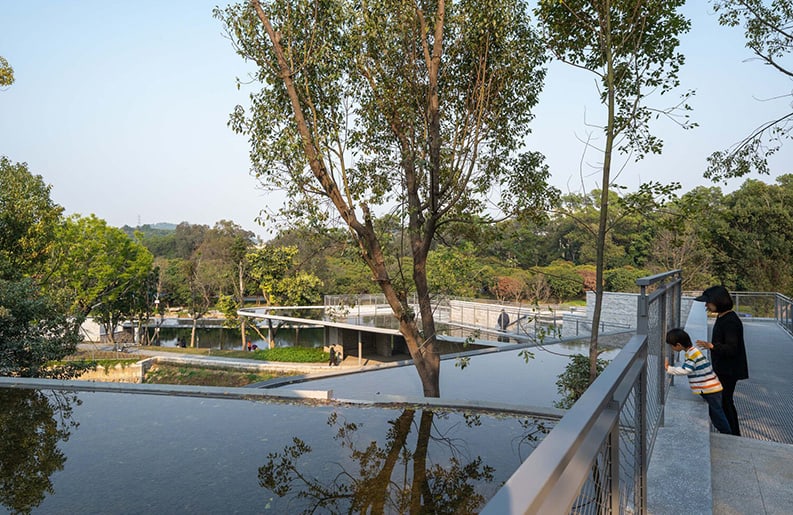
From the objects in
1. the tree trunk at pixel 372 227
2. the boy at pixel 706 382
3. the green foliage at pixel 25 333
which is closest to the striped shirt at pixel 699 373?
the boy at pixel 706 382

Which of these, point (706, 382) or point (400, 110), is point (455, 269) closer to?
point (400, 110)

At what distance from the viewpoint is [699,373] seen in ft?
13.1

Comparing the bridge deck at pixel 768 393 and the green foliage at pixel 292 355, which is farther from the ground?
the bridge deck at pixel 768 393

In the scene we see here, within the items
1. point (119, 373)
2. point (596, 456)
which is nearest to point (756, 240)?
point (119, 373)

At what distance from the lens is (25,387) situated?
6.58 meters

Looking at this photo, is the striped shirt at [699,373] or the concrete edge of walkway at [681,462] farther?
the striped shirt at [699,373]

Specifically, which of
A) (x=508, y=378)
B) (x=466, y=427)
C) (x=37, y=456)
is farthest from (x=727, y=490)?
(x=508, y=378)

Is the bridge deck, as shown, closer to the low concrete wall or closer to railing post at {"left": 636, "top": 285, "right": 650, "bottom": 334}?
railing post at {"left": 636, "top": 285, "right": 650, "bottom": 334}

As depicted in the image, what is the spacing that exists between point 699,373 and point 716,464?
2.68 ft

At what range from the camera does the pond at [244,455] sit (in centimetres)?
350

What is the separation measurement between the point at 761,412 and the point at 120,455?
6130 mm

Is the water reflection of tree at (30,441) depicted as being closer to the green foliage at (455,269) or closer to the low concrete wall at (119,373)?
the green foliage at (455,269)

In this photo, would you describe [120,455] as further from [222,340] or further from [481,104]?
[222,340]

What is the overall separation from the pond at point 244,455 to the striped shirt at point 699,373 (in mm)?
1441
